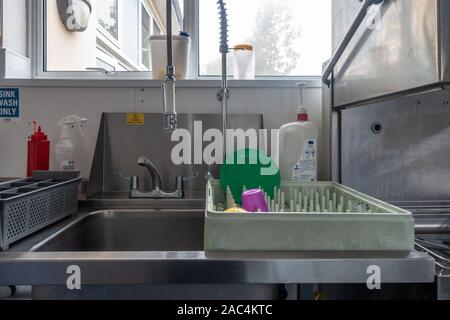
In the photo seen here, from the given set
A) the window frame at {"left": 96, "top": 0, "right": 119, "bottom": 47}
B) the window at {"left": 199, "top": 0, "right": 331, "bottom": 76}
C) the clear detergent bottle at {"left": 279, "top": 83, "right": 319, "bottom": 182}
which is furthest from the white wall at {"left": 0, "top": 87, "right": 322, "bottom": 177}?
the window frame at {"left": 96, "top": 0, "right": 119, "bottom": 47}

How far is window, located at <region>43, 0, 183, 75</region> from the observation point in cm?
152

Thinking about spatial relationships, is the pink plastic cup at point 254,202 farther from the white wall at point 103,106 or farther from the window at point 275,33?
the window at point 275,33

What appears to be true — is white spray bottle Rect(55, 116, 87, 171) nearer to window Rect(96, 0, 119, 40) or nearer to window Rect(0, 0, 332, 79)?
window Rect(0, 0, 332, 79)

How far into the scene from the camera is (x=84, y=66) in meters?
1.58

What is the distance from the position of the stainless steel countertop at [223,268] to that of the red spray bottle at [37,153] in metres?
0.70

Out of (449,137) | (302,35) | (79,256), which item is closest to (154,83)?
(302,35)

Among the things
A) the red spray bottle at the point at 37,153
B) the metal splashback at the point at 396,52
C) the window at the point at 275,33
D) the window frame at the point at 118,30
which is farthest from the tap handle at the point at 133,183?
the window frame at the point at 118,30

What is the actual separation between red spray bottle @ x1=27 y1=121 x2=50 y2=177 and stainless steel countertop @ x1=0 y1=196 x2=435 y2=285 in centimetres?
70

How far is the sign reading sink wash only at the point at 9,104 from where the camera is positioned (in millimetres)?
1317

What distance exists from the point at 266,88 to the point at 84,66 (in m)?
0.95

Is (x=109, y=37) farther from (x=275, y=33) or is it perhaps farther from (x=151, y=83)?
(x=275, y=33)

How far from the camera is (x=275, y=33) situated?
4.99 feet

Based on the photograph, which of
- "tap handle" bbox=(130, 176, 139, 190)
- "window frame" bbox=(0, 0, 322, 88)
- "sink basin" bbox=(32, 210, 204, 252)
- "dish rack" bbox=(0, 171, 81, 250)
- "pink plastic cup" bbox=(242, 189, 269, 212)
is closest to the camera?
"dish rack" bbox=(0, 171, 81, 250)
